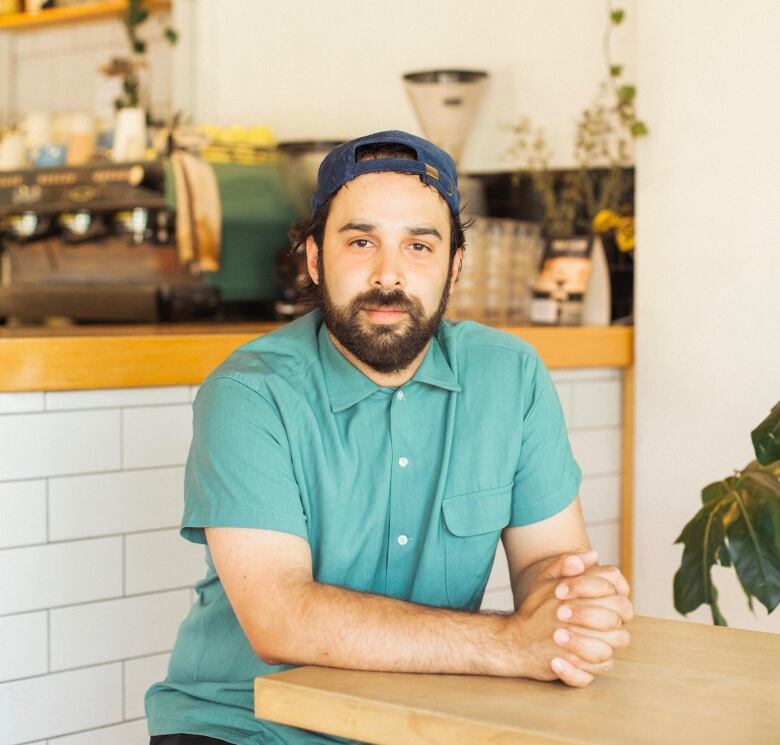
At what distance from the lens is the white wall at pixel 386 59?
140 inches

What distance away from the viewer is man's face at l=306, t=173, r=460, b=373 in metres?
1.69

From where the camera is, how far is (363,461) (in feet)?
5.55

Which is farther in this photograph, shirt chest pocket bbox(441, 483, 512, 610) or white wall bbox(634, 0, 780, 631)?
white wall bbox(634, 0, 780, 631)

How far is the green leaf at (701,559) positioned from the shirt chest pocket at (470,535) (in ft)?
1.70

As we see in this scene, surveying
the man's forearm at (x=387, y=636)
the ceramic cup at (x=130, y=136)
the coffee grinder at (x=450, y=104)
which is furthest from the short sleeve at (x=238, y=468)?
the ceramic cup at (x=130, y=136)

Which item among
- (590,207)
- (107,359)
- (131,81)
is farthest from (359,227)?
(131,81)

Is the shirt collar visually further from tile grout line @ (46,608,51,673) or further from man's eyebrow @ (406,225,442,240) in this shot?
tile grout line @ (46,608,51,673)

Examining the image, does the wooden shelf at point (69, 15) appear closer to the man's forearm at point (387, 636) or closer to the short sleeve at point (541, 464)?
the short sleeve at point (541, 464)

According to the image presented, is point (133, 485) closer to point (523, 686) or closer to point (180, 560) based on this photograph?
point (180, 560)

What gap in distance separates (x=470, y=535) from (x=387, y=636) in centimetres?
32

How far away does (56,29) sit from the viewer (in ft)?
18.4

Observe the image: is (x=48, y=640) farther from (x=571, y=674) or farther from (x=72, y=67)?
(x=72, y=67)

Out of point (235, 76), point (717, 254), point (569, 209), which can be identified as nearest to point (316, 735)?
point (717, 254)

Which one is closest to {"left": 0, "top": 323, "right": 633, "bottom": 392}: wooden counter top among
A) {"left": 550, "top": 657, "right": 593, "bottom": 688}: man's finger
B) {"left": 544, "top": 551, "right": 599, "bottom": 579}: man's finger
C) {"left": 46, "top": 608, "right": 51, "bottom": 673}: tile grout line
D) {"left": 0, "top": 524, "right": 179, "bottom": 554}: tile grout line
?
{"left": 0, "top": 524, "right": 179, "bottom": 554}: tile grout line
